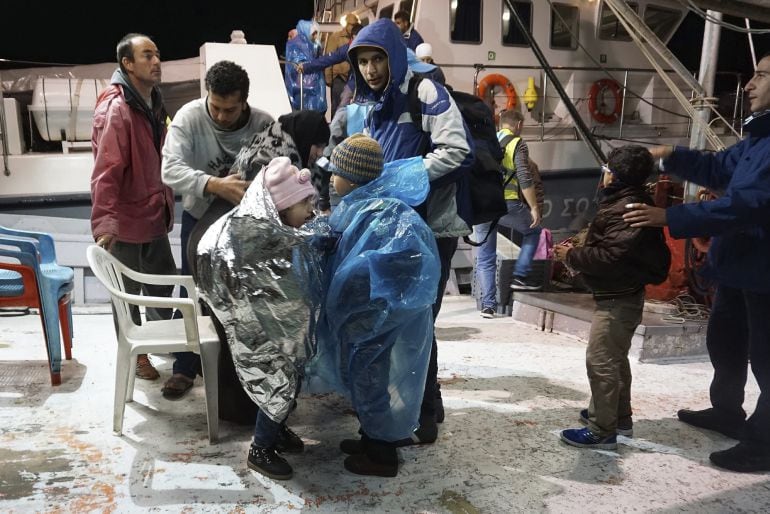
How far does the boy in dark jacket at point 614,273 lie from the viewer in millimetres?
2178

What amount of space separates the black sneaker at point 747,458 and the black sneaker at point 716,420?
0.22 meters

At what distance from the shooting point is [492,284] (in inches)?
177

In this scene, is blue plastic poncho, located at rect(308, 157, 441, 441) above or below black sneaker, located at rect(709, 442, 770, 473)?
above

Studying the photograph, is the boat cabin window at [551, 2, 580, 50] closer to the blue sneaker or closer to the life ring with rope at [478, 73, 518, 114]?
the life ring with rope at [478, 73, 518, 114]

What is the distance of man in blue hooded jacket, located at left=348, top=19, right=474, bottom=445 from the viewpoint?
2229mm

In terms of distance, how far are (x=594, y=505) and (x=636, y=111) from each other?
24.1ft

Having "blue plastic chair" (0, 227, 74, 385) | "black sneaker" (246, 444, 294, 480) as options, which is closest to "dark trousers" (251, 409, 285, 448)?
"black sneaker" (246, 444, 294, 480)

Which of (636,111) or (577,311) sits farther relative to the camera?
(636,111)

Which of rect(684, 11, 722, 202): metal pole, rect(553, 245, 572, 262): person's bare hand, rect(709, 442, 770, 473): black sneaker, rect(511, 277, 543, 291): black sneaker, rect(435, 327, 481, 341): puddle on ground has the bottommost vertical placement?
rect(435, 327, 481, 341): puddle on ground

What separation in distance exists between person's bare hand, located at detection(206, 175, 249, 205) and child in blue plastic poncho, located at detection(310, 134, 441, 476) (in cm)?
47

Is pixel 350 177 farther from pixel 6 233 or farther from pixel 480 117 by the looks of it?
pixel 6 233

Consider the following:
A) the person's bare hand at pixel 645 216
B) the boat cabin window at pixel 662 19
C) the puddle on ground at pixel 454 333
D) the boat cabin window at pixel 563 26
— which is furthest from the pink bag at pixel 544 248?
the boat cabin window at pixel 662 19

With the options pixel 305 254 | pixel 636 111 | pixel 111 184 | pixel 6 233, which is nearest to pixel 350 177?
pixel 305 254

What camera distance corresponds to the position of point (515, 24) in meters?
7.14
